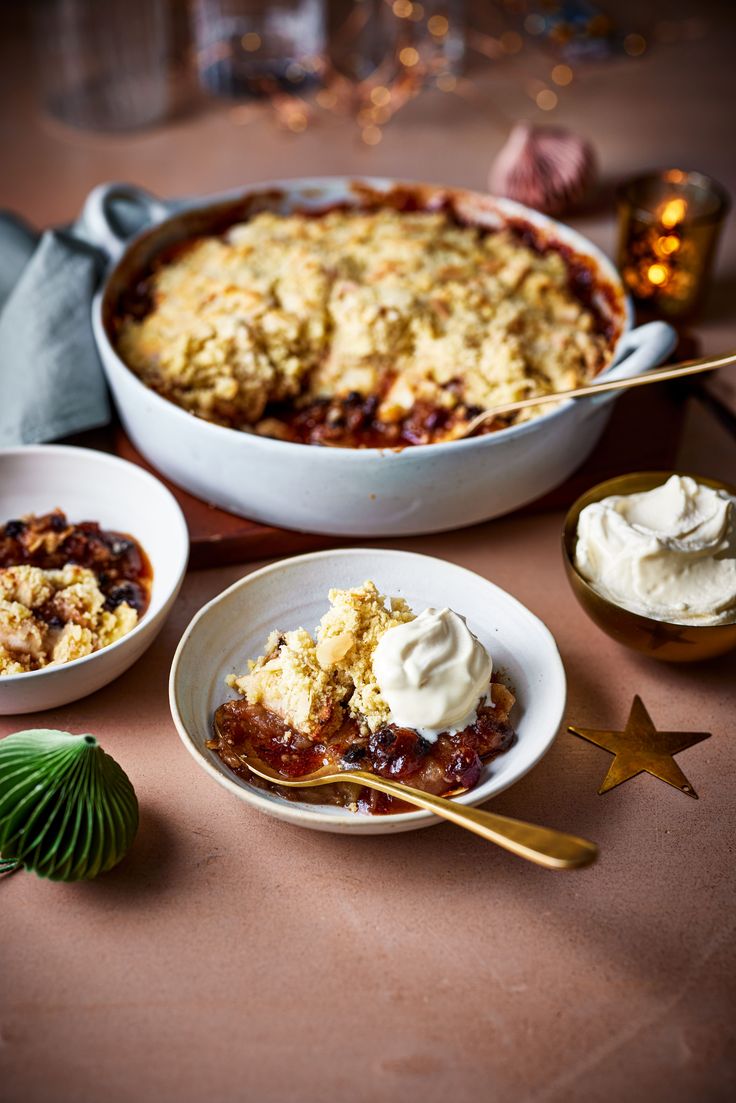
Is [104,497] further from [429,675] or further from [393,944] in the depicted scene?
[393,944]

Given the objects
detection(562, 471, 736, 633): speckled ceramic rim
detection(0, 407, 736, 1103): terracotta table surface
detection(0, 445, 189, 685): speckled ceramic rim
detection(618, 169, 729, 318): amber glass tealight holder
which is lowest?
detection(0, 407, 736, 1103): terracotta table surface

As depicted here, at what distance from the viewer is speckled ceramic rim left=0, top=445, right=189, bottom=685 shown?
123cm

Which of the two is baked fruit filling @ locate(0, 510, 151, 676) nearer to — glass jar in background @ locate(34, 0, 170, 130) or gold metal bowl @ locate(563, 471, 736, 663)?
gold metal bowl @ locate(563, 471, 736, 663)

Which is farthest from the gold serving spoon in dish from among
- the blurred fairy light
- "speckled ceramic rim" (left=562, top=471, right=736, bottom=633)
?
the blurred fairy light

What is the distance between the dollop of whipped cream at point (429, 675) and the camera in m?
1.15

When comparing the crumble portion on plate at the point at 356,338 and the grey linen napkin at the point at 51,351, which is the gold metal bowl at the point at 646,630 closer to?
the crumble portion on plate at the point at 356,338

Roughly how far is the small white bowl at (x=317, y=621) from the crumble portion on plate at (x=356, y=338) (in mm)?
324

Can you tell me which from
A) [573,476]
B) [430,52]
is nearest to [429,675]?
[573,476]

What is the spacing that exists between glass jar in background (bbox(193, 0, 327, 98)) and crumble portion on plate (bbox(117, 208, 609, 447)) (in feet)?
4.22

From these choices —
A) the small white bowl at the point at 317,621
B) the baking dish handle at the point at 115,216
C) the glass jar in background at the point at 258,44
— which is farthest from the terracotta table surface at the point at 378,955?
the glass jar in background at the point at 258,44

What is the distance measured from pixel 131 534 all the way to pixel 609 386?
715mm

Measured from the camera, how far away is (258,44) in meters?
2.86

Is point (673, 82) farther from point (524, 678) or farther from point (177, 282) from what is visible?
point (524, 678)

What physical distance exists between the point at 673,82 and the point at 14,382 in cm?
225
